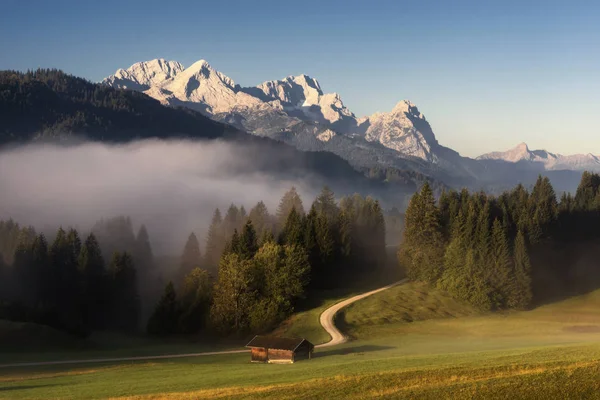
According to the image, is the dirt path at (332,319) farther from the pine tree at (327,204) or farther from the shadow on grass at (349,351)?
the pine tree at (327,204)

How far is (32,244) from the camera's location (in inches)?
5089

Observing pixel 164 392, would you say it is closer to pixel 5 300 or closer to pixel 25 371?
pixel 25 371

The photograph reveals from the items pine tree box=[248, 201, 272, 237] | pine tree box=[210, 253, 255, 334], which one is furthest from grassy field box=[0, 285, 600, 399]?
pine tree box=[248, 201, 272, 237]

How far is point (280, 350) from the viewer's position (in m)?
68.7

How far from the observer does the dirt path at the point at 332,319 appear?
82375mm

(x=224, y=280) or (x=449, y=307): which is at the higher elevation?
(x=224, y=280)

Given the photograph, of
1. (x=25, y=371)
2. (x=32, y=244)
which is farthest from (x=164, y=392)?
(x=32, y=244)

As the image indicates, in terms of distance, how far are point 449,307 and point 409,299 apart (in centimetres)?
687

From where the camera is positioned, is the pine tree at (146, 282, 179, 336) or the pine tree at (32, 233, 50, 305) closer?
the pine tree at (146, 282, 179, 336)

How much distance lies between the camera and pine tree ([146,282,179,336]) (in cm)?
10106

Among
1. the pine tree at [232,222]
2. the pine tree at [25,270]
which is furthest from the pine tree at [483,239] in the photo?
the pine tree at [25,270]

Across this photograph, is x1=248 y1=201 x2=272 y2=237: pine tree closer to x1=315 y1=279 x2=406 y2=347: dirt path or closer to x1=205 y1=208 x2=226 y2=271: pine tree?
x1=205 y1=208 x2=226 y2=271: pine tree

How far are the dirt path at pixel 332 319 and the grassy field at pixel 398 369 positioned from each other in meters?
2.49

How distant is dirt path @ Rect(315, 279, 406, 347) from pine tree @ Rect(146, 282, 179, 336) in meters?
25.9
